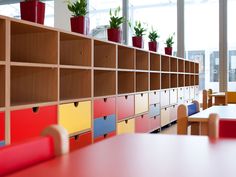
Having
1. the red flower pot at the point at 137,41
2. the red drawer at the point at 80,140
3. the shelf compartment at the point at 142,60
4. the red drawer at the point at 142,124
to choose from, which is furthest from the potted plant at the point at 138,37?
the red drawer at the point at 80,140

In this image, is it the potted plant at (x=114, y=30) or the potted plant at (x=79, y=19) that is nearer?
the potted plant at (x=79, y=19)

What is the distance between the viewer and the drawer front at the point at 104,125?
3082 mm

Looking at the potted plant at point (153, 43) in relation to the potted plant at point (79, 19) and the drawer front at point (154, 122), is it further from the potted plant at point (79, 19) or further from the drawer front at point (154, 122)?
the potted plant at point (79, 19)

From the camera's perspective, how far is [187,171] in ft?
2.41

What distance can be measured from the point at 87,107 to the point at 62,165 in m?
2.12

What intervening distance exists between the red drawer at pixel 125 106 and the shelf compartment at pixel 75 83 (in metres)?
0.57

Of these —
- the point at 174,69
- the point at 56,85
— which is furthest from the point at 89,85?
the point at 174,69

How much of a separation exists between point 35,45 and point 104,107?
97 centimetres

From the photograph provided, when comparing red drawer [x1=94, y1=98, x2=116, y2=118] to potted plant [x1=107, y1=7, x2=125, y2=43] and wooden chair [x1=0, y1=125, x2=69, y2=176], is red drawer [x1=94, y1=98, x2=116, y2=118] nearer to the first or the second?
potted plant [x1=107, y1=7, x2=125, y2=43]

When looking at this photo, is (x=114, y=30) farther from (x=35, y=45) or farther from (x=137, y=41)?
(x=35, y=45)

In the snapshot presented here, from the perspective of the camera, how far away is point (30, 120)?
218 cm

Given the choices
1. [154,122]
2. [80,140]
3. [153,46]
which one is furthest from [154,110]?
[80,140]

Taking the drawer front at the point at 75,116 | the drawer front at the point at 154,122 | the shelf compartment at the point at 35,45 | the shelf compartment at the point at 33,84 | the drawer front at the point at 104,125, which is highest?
the shelf compartment at the point at 35,45

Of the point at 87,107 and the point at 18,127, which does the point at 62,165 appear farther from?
the point at 87,107
